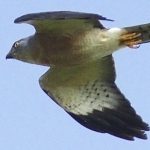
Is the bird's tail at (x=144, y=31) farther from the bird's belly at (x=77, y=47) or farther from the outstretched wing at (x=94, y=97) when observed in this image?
the outstretched wing at (x=94, y=97)

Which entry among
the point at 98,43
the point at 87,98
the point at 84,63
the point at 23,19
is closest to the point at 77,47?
the point at 98,43

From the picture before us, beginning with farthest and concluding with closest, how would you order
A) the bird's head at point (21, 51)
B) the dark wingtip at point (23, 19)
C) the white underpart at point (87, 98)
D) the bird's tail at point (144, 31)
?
the white underpart at point (87, 98) < the bird's head at point (21, 51) < the bird's tail at point (144, 31) < the dark wingtip at point (23, 19)

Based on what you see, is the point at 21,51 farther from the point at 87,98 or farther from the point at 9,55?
the point at 87,98

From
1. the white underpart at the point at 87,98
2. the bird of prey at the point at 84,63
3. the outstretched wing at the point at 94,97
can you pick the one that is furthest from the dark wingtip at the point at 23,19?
the white underpart at the point at 87,98

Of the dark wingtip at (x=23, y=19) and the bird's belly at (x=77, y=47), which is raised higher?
the dark wingtip at (x=23, y=19)

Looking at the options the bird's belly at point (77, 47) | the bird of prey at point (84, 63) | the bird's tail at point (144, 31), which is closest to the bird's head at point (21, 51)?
the bird of prey at point (84, 63)

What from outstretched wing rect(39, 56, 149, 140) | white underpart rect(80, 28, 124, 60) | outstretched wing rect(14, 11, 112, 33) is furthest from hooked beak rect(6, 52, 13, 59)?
white underpart rect(80, 28, 124, 60)

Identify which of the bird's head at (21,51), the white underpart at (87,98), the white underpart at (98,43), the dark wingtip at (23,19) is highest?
the dark wingtip at (23,19)

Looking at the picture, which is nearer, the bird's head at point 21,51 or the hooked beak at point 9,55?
the bird's head at point 21,51

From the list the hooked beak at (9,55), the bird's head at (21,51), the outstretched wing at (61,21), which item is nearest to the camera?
the outstretched wing at (61,21)
